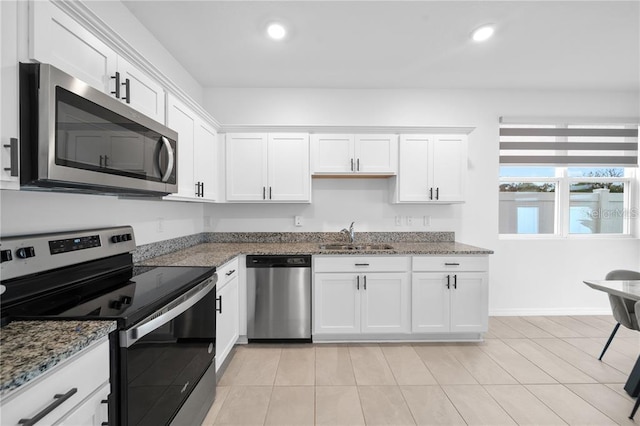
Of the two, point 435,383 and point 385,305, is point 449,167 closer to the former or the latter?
point 385,305

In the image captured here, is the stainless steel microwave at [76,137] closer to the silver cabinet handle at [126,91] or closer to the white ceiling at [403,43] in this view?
the silver cabinet handle at [126,91]

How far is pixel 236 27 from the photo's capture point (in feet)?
7.55

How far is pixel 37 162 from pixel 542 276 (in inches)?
180

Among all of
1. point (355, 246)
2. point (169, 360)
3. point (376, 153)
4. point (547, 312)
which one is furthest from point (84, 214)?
point (547, 312)

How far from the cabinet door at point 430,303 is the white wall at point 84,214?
7.65 feet

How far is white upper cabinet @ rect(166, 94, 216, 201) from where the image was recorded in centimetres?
221

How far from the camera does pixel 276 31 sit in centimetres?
234

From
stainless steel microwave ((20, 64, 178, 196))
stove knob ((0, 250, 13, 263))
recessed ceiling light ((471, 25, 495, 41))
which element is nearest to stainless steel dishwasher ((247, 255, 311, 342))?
stainless steel microwave ((20, 64, 178, 196))

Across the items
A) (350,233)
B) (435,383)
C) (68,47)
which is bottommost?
(435,383)

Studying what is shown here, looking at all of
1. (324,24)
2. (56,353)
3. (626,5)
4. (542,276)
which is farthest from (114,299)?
(542,276)

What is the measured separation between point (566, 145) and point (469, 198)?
52.6 inches

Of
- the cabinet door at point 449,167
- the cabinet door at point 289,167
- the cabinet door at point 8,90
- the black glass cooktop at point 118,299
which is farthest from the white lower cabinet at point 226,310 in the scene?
the cabinet door at point 449,167

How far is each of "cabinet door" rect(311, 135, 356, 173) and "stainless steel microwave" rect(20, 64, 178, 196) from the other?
1.76m

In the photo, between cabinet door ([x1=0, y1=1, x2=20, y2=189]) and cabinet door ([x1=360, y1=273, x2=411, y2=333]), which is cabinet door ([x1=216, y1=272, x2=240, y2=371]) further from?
cabinet door ([x1=0, y1=1, x2=20, y2=189])
